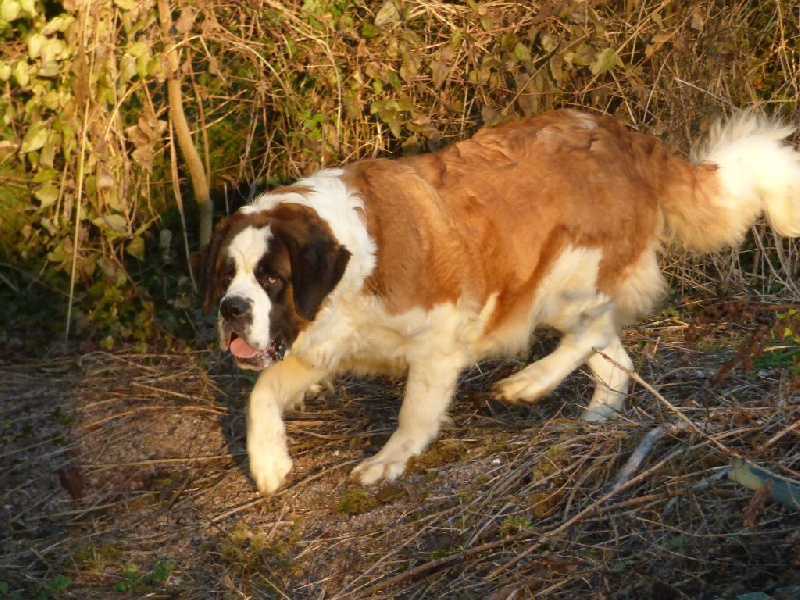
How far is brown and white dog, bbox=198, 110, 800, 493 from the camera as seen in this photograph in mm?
4258

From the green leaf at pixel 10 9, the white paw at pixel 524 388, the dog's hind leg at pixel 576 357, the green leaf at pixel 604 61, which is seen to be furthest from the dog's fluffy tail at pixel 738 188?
the green leaf at pixel 10 9

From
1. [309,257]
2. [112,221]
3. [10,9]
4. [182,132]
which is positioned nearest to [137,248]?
[112,221]

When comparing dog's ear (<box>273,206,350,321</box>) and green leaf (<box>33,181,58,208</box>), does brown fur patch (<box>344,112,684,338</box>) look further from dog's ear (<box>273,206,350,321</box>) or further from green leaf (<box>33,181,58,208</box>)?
green leaf (<box>33,181,58,208</box>)

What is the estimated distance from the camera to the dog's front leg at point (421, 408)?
4578mm

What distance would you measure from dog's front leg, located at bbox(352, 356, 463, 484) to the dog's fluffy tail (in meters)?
1.41

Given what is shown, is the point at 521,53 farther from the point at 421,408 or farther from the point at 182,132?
the point at 421,408

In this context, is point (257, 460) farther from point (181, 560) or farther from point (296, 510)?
point (181, 560)

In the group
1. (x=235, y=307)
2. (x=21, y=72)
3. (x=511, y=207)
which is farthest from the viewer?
(x=21, y=72)

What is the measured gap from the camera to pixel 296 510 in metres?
4.33

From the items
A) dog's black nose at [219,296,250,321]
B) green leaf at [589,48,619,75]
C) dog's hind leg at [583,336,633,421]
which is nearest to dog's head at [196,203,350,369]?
dog's black nose at [219,296,250,321]

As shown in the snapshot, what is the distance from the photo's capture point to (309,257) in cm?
416

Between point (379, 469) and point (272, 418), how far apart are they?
50cm

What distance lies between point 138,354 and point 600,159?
2.72 meters

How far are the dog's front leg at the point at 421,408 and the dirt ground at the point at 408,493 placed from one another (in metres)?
0.09
